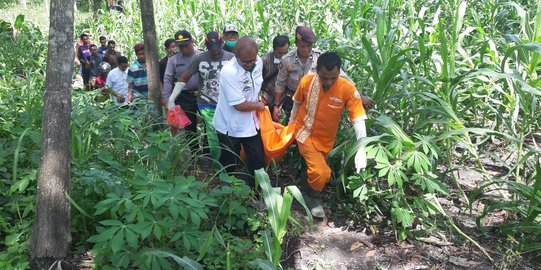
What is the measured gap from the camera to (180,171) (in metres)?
4.04

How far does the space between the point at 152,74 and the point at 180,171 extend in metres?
1.96

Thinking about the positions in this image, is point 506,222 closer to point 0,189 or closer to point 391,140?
point 391,140

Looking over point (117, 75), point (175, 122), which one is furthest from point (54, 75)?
point (117, 75)

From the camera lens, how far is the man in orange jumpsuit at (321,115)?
399 cm

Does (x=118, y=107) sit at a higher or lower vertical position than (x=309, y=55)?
lower

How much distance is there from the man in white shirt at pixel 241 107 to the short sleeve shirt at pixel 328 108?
0.38 meters

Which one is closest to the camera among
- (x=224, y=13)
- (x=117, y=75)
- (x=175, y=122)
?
(x=175, y=122)

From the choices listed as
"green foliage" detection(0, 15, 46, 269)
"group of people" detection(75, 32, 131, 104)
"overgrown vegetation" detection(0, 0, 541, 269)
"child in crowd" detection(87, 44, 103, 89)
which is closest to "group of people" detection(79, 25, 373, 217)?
"overgrown vegetation" detection(0, 0, 541, 269)

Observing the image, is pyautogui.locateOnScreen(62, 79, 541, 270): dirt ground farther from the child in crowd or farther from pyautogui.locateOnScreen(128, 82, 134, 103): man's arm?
the child in crowd

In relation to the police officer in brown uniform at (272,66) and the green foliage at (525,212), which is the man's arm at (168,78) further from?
the green foliage at (525,212)

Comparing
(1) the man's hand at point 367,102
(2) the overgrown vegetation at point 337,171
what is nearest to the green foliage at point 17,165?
(2) the overgrown vegetation at point 337,171

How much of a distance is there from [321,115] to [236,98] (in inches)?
28.6

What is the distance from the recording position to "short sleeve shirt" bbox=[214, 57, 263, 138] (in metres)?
4.16

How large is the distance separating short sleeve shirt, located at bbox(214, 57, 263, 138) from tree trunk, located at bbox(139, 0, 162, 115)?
1530 mm
